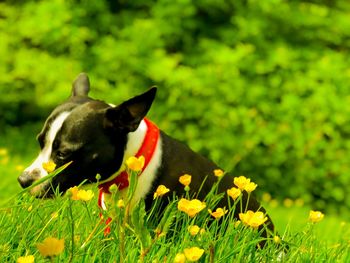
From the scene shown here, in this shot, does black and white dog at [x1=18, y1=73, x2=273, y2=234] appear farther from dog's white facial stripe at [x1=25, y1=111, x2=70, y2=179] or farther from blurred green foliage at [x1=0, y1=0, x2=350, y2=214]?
blurred green foliage at [x1=0, y1=0, x2=350, y2=214]

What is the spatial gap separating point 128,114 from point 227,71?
4.46 m

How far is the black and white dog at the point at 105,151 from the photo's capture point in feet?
11.0

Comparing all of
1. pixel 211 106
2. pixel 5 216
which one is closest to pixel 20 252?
pixel 5 216

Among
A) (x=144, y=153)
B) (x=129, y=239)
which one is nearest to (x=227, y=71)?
(x=144, y=153)

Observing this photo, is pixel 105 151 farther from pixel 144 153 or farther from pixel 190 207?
Answer: pixel 190 207

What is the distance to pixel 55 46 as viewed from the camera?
8562 mm

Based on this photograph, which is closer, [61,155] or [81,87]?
[61,155]

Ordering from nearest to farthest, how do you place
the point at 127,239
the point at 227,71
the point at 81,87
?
the point at 127,239 < the point at 81,87 < the point at 227,71

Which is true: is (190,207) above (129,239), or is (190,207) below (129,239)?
above

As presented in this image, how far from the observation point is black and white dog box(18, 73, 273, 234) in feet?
11.0

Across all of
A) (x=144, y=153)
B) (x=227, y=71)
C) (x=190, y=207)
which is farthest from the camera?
(x=227, y=71)

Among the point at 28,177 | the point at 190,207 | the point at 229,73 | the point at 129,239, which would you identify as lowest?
the point at 229,73

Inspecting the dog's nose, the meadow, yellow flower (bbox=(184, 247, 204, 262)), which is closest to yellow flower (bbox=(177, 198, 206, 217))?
yellow flower (bbox=(184, 247, 204, 262))

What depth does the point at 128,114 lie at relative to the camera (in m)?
3.37
